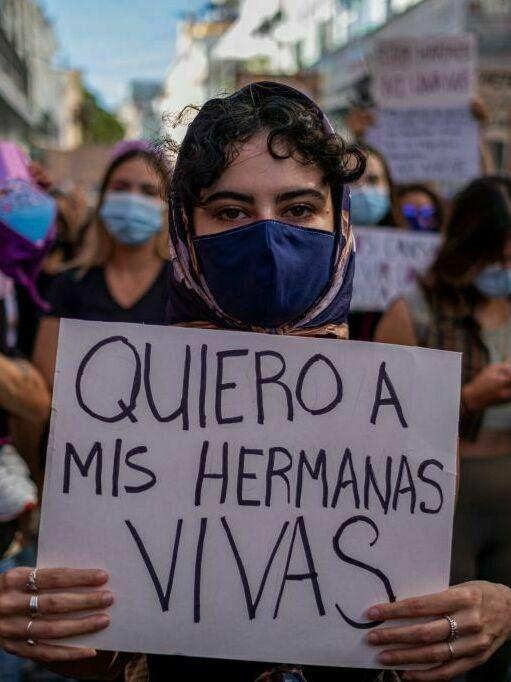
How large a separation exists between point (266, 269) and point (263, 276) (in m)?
0.01

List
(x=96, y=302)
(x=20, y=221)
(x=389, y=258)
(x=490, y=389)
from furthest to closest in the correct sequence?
(x=389, y=258), (x=96, y=302), (x=20, y=221), (x=490, y=389)

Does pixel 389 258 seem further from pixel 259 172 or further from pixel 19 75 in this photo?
pixel 19 75

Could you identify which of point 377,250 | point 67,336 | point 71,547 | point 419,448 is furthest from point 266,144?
point 377,250

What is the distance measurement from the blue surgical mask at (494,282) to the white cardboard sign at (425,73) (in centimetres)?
311

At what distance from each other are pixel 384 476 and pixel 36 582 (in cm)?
61

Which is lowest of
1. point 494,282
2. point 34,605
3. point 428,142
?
point 34,605

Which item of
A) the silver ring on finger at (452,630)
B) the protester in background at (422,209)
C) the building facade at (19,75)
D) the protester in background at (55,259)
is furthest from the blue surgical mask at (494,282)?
the building facade at (19,75)

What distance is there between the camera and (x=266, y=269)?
1.50 m

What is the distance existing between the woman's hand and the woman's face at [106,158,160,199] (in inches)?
107

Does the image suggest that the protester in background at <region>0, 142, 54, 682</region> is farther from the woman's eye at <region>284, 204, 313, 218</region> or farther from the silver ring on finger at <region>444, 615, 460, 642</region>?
the silver ring on finger at <region>444, 615, 460, 642</region>

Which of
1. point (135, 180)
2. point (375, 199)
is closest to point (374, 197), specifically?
point (375, 199)

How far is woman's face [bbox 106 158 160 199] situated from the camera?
382 cm

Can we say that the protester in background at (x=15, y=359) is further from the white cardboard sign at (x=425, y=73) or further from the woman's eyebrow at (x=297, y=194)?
the white cardboard sign at (x=425, y=73)

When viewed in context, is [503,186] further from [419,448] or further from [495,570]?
[419,448]
